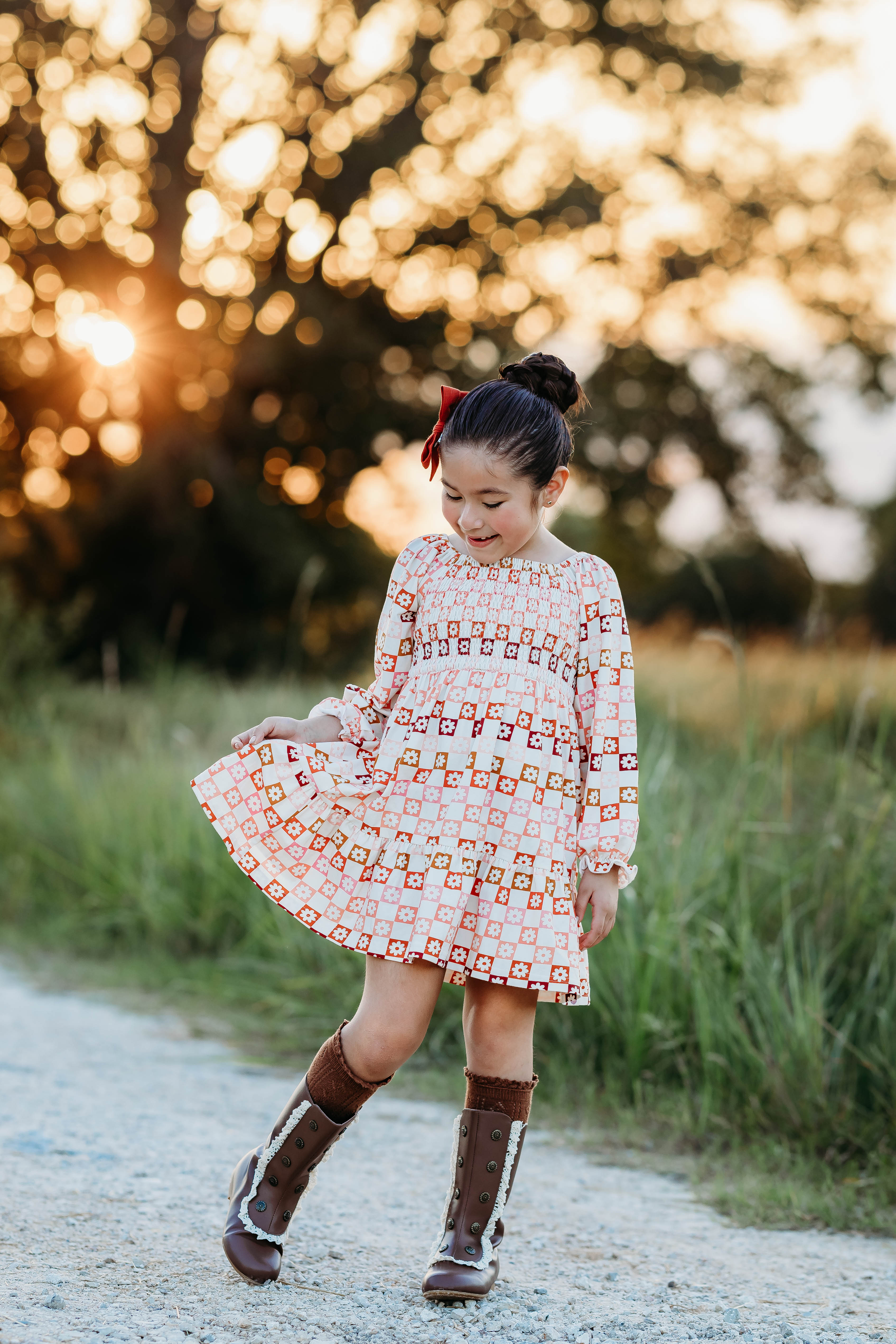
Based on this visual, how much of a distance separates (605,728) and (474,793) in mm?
266

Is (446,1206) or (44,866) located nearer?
(446,1206)

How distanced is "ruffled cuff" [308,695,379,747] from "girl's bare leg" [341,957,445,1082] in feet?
1.29

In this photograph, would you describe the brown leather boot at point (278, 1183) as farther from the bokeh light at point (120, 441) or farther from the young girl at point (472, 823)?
the bokeh light at point (120, 441)

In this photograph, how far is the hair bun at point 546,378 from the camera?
214cm

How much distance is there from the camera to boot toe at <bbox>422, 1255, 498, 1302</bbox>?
1.91 meters

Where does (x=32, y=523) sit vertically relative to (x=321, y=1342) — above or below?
above

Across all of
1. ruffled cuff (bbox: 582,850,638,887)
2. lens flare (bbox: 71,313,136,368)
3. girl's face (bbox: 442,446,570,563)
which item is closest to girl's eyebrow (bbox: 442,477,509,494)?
girl's face (bbox: 442,446,570,563)

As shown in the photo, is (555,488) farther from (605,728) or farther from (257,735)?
(257,735)

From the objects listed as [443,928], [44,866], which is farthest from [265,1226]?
[44,866]

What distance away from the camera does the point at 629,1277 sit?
84.0 inches

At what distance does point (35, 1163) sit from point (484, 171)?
15.1 m

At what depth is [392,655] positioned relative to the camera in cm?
221

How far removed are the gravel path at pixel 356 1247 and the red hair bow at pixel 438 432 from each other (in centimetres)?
137

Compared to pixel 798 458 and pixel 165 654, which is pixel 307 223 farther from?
pixel 798 458
